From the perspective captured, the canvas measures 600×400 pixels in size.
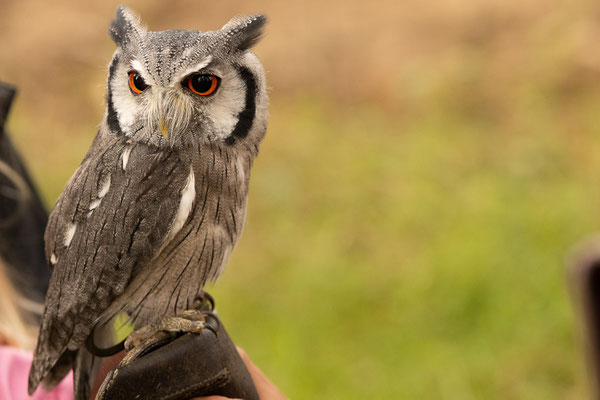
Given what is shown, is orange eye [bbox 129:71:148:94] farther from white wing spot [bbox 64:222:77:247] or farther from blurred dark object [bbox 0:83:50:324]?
blurred dark object [bbox 0:83:50:324]

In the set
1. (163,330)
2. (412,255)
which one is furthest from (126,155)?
(412,255)

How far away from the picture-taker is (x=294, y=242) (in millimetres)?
2904

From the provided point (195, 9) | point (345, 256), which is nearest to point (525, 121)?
point (345, 256)

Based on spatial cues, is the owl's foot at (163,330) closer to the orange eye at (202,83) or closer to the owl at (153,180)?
the owl at (153,180)

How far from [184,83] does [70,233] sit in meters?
0.26

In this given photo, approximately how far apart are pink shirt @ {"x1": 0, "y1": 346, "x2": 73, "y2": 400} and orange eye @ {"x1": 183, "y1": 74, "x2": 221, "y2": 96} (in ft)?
2.30

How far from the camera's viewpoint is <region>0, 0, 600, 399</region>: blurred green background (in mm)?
2461

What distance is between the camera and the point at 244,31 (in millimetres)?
871

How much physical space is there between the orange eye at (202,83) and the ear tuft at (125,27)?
0.08m

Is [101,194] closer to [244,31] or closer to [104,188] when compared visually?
[104,188]

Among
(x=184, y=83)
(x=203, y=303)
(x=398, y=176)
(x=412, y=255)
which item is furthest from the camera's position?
(x=398, y=176)

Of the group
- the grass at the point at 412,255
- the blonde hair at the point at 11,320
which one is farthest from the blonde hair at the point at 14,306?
the grass at the point at 412,255

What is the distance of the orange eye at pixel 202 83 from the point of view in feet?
2.73

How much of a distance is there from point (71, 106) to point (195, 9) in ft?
3.19
